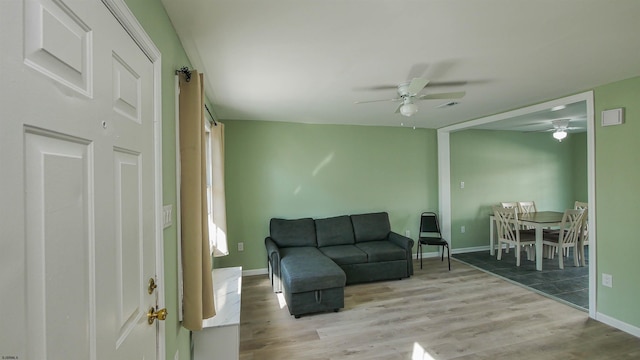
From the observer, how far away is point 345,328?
2.60m

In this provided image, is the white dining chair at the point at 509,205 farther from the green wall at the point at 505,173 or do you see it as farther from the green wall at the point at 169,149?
the green wall at the point at 169,149

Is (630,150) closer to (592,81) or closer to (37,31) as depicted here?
(592,81)

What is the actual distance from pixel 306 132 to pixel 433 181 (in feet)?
8.34

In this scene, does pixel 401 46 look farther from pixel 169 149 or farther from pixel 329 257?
pixel 329 257

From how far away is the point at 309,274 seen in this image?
2.87m

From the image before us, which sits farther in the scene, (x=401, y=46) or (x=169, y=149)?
(x=401, y=46)

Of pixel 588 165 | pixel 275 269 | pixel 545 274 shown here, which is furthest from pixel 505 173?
pixel 275 269

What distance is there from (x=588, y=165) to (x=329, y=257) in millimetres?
3088

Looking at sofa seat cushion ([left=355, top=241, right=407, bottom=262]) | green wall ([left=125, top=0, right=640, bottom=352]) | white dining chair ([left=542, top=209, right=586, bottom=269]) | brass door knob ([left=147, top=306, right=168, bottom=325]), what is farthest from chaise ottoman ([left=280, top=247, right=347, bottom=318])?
white dining chair ([left=542, top=209, right=586, bottom=269])

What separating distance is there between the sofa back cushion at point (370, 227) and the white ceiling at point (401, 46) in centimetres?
206

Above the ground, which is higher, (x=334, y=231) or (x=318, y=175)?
(x=318, y=175)

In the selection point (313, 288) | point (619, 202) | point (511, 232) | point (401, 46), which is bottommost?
point (313, 288)

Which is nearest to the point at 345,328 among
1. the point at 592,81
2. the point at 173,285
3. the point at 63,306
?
the point at 173,285

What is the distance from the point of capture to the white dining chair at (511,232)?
4.24 m
